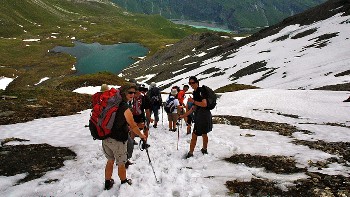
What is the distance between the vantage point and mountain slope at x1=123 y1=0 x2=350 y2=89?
1671 inches

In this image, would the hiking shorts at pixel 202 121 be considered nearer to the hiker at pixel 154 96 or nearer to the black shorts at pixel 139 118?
the black shorts at pixel 139 118

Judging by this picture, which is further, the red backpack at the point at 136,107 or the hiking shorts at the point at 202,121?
the red backpack at the point at 136,107

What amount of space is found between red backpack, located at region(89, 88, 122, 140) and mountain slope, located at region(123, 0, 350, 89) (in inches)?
1292

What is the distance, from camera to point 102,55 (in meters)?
156

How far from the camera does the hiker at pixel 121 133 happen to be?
27.7 ft

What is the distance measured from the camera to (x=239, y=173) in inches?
410

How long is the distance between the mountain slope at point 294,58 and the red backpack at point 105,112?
3283 cm

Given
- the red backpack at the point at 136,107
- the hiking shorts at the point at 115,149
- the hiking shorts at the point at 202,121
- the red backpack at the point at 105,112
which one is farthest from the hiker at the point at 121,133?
the red backpack at the point at 136,107

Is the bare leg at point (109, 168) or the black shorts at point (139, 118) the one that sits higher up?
the black shorts at point (139, 118)

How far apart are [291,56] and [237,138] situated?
4658 cm

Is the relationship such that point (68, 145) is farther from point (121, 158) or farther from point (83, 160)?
point (121, 158)

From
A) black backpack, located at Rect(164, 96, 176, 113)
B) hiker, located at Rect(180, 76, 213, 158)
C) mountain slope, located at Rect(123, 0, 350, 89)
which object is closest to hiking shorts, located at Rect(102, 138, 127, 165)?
hiker, located at Rect(180, 76, 213, 158)

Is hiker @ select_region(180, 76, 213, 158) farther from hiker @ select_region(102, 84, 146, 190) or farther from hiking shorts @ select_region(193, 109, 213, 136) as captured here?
hiker @ select_region(102, 84, 146, 190)

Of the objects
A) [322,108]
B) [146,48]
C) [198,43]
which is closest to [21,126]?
[322,108]
